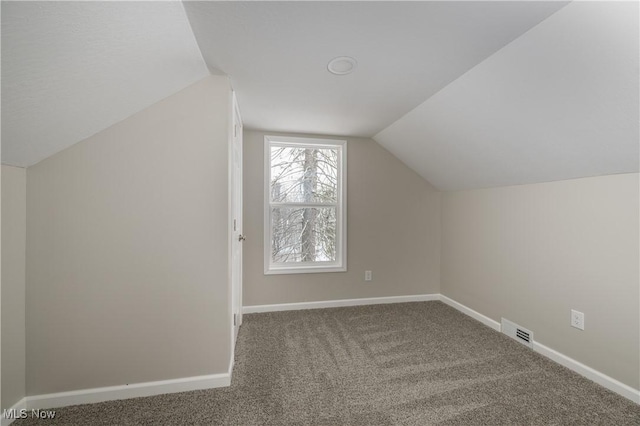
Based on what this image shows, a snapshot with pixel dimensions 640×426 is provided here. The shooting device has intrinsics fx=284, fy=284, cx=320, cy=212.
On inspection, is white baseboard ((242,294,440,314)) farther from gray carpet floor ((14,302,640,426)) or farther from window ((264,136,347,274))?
gray carpet floor ((14,302,640,426))

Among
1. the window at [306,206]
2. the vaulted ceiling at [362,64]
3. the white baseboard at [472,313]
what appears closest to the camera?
the vaulted ceiling at [362,64]

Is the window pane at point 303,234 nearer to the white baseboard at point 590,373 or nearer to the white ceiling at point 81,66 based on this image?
the white ceiling at point 81,66

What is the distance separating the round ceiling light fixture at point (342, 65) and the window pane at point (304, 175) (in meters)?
1.58

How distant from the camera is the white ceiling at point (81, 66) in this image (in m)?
1.01

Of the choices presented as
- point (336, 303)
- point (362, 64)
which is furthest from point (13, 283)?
point (336, 303)

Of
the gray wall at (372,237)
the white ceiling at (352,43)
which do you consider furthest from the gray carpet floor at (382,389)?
the white ceiling at (352,43)

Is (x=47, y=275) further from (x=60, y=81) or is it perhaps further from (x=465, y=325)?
(x=465, y=325)

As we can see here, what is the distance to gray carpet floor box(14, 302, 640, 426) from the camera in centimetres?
159

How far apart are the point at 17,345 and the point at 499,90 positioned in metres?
3.21

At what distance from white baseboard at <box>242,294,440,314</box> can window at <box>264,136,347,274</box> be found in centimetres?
38

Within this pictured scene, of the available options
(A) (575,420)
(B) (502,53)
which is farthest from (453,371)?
(B) (502,53)

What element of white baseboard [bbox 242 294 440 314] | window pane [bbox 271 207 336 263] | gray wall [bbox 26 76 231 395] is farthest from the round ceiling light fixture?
white baseboard [bbox 242 294 440 314]

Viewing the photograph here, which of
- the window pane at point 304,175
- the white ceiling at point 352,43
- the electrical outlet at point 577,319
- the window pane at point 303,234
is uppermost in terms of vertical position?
the white ceiling at point 352,43

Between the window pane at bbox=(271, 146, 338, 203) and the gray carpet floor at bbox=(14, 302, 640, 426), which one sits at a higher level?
the window pane at bbox=(271, 146, 338, 203)
